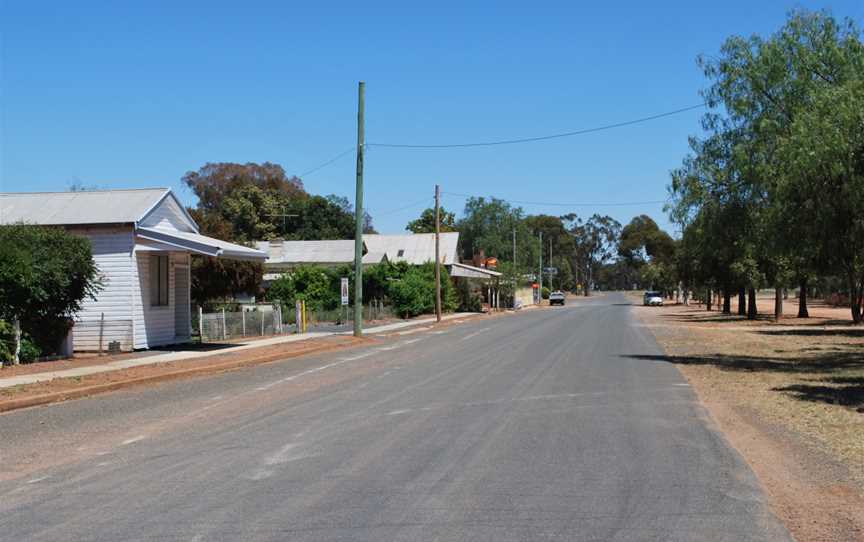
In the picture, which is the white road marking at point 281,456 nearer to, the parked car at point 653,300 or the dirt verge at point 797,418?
the dirt verge at point 797,418

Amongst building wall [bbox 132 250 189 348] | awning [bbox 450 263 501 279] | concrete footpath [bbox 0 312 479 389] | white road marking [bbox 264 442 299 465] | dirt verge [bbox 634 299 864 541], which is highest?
awning [bbox 450 263 501 279]

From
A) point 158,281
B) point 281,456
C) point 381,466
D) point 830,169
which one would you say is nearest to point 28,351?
point 158,281

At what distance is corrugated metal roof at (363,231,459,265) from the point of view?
237ft

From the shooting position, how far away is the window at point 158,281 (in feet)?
83.2

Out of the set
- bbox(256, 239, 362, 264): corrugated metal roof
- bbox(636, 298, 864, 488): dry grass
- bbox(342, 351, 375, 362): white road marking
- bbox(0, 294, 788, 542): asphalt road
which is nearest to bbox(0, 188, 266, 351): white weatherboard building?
bbox(342, 351, 375, 362): white road marking

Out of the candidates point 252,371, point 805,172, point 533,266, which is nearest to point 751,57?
point 805,172

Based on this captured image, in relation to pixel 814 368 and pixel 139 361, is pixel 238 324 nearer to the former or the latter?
pixel 139 361

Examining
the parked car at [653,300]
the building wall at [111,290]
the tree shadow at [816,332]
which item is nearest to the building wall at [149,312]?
the building wall at [111,290]

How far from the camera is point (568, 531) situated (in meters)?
6.30

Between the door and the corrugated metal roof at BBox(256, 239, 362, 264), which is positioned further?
the corrugated metal roof at BBox(256, 239, 362, 264)

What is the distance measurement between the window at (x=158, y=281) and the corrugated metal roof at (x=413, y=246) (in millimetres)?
44702

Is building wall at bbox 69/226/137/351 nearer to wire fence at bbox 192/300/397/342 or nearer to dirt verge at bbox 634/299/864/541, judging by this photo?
wire fence at bbox 192/300/397/342

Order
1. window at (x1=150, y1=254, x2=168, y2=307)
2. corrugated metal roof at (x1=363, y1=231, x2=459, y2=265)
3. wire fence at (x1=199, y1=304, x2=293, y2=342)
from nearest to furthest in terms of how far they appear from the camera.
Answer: window at (x1=150, y1=254, x2=168, y2=307), wire fence at (x1=199, y1=304, x2=293, y2=342), corrugated metal roof at (x1=363, y1=231, x2=459, y2=265)

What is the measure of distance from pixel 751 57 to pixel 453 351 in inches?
439
